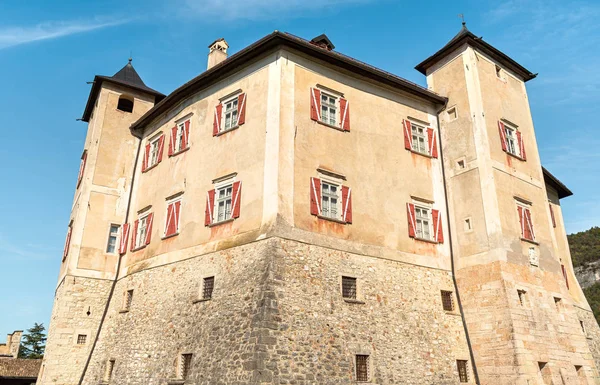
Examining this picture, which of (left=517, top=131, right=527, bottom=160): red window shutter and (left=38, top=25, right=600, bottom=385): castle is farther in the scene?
(left=517, top=131, right=527, bottom=160): red window shutter

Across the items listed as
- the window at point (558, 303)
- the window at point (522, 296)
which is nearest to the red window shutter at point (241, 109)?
the window at point (522, 296)

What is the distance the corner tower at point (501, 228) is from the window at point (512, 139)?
5 cm

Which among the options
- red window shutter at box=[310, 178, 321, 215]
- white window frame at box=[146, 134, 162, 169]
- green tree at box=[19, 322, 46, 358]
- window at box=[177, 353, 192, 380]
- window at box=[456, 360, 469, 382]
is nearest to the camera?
window at box=[177, 353, 192, 380]

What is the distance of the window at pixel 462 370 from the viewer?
55.8 feet

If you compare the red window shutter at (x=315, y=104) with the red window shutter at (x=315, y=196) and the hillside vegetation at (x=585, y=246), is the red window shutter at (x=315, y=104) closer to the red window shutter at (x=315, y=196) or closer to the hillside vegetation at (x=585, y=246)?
the red window shutter at (x=315, y=196)

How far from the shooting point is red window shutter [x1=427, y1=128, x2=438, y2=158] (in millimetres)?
20542

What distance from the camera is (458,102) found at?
68.3 feet

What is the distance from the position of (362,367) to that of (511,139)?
40.3 feet

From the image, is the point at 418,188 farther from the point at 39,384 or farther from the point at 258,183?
the point at 39,384

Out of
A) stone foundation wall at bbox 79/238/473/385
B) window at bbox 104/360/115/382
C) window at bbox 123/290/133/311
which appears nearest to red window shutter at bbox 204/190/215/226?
stone foundation wall at bbox 79/238/473/385

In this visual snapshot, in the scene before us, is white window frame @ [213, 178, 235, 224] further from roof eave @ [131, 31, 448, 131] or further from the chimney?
the chimney

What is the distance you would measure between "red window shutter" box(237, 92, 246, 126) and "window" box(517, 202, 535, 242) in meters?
11.4

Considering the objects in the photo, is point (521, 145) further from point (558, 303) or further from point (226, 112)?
point (226, 112)

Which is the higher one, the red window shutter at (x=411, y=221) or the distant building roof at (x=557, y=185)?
Answer: the distant building roof at (x=557, y=185)
